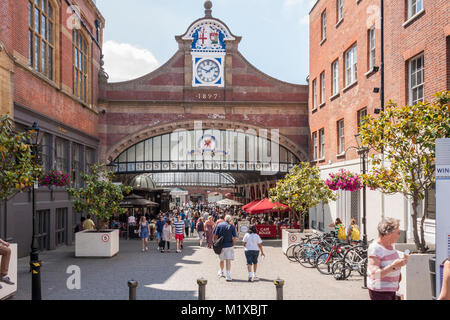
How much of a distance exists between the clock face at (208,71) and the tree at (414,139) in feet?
69.1

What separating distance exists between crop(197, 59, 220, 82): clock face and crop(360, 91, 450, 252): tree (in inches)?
829

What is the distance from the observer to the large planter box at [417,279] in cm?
889

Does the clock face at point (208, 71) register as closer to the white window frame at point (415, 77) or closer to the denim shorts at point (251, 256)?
the white window frame at point (415, 77)

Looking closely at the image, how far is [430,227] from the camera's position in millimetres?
13461

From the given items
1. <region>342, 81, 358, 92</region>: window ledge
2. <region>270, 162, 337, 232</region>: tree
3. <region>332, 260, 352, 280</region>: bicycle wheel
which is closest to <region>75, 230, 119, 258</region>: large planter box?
<region>270, 162, 337, 232</region>: tree

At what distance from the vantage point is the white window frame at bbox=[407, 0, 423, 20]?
1451 centimetres

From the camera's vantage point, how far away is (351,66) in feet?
68.7

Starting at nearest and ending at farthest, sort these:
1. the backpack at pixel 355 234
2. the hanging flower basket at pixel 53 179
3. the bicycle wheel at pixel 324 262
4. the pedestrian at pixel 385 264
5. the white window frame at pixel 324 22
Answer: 1. the pedestrian at pixel 385 264
2. the bicycle wheel at pixel 324 262
3. the backpack at pixel 355 234
4. the hanging flower basket at pixel 53 179
5. the white window frame at pixel 324 22

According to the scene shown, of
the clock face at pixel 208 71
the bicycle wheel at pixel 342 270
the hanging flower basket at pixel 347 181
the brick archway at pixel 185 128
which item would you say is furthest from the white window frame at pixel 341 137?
the clock face at pixel 208 71

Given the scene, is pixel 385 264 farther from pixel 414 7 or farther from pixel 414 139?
pixel 414 7

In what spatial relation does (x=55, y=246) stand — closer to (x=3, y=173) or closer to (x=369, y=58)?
(x=3, y=173)

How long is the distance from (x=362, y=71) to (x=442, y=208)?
13545mm

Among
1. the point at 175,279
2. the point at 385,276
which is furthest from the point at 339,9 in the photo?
the point at 385,276
